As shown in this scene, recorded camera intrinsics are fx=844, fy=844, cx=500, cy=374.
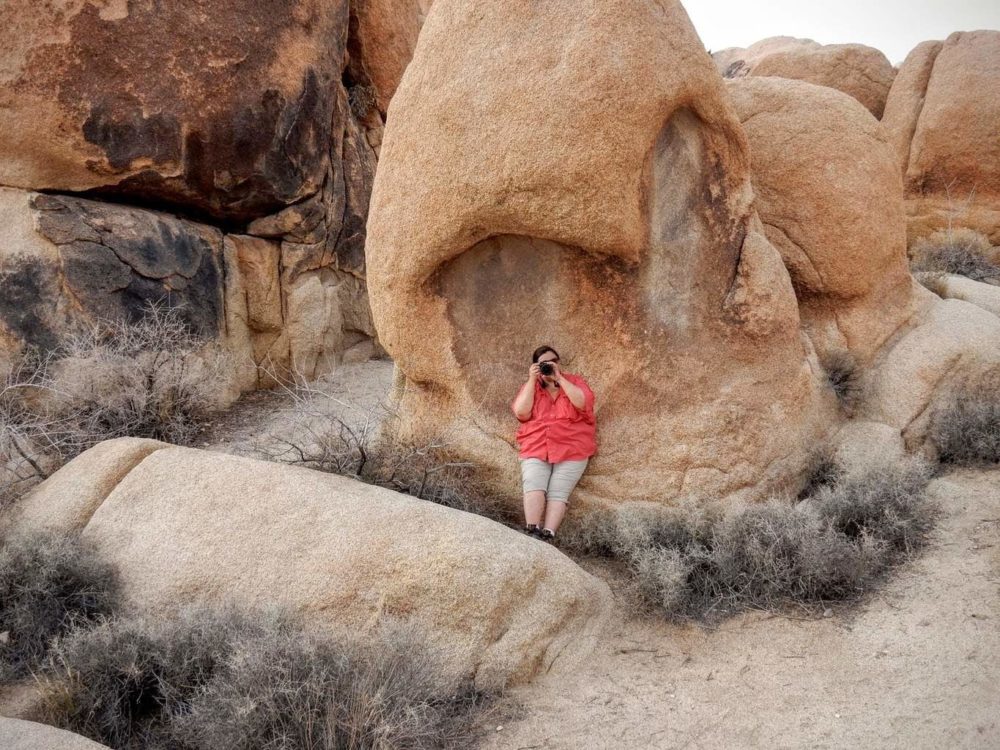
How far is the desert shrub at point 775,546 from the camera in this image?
3.37 meters

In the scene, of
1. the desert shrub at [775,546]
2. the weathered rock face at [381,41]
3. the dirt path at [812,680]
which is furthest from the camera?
the weathered rock face at [381,41]

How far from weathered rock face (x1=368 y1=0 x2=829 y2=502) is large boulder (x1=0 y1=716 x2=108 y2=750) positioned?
95.2 inches

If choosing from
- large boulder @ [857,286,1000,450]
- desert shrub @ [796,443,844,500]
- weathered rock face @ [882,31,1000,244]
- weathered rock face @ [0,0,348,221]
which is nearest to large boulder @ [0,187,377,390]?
weathered rock face @ [0,0,348,221]

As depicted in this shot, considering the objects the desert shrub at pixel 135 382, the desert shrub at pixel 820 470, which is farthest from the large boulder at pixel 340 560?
the desert shrub at pixel 135 382

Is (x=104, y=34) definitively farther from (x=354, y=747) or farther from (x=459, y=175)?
(x=354, y=747)

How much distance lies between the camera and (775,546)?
3.47 meters

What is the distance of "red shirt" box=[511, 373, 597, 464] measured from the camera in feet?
13.2

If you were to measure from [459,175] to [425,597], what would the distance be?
1865 millimetres

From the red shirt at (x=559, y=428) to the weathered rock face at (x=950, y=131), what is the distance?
553 centimetres

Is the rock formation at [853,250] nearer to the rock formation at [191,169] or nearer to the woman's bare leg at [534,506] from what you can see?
the woman's bare leg at [534,506]

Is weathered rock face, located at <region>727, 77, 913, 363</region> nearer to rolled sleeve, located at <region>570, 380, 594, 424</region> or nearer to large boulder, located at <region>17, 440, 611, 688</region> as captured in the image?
rolled sleeve, located at <region>570, 380, 594, 424</region>

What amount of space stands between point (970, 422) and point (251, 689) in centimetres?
355

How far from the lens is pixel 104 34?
5.61m

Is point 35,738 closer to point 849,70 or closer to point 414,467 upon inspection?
point 414,467
